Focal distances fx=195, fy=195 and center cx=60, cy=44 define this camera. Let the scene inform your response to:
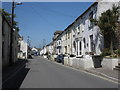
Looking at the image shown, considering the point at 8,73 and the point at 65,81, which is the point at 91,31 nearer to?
the point at 8,73

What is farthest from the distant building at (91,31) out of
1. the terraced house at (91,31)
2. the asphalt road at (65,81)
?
the asphalt road at (65,81)

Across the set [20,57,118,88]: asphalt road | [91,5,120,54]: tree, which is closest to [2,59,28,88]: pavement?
[20,57,118,88]: asphalt road

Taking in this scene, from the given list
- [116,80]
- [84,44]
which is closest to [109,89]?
[116,80]

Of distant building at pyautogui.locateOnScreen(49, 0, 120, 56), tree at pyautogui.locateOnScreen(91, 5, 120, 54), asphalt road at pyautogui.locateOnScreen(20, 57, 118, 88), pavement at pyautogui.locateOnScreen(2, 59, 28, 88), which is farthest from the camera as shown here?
distant building at pyautogui.locateOnScreen(49, 0, 120, 56)

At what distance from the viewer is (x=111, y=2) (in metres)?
24.0

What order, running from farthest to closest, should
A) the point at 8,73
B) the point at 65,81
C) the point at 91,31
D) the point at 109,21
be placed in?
the point at 91,31
the point at 109,21
the point at 8,73
the point at 65,81

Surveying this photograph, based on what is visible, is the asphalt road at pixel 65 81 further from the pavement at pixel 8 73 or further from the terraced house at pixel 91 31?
the terraced house at pixel 91 31

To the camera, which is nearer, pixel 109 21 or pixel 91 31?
pixel 109 21

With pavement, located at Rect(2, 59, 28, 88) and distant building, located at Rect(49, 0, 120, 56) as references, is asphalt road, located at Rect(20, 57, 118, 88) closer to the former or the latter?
pavement, located at Rect(2, 59, 28, 88)

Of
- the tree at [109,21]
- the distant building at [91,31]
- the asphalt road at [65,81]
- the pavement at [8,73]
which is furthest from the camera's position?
the distant building at [91,31]

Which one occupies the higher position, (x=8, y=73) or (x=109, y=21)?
(x=109, y=21)

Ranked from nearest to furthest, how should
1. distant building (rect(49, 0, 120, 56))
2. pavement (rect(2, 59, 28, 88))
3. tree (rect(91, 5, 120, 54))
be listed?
1. pavement (rect(2, 59, 28, 88))
2. tree (rect(91, 5, 120, 54))
3. distant building (rect(49, 0, 120, 56))

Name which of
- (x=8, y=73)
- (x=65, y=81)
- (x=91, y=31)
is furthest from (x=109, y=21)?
(x=8, y=73)

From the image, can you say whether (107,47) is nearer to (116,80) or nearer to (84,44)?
(84,44)
